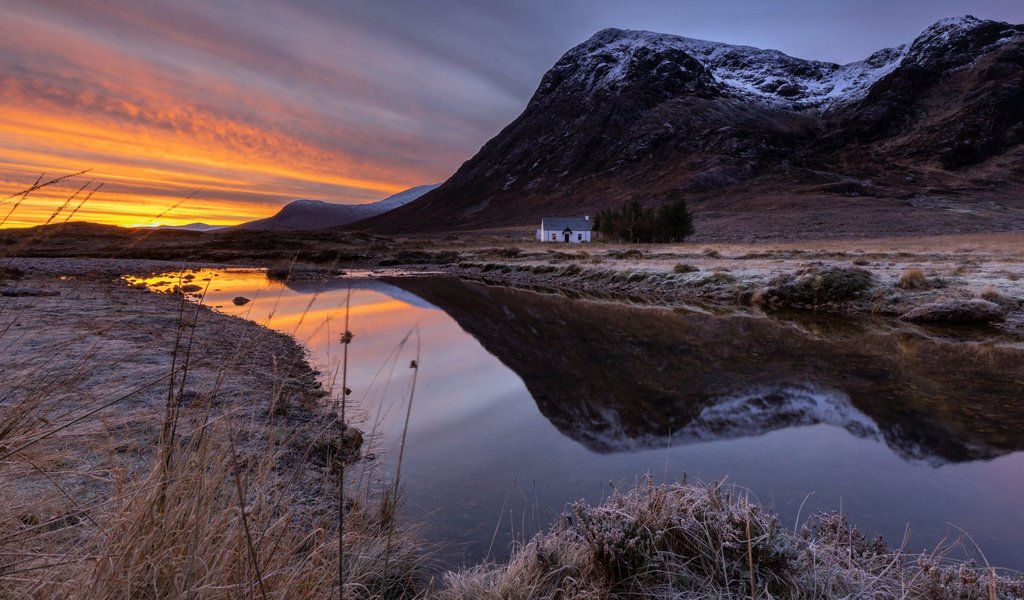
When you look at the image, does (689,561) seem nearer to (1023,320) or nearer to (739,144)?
(1023,320)

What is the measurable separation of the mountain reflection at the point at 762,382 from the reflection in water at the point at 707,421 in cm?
4

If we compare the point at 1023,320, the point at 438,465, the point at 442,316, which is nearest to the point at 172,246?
the point at 442,316

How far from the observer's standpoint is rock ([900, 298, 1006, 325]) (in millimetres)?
14773

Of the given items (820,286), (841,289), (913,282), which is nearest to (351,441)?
(820,286)

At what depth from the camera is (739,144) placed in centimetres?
18050

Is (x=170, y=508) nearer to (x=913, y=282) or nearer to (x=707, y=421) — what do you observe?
(x=707, y=421)

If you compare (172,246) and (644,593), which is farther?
(172,246)

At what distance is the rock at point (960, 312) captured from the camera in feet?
48.5

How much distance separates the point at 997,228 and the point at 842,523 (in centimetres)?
10637

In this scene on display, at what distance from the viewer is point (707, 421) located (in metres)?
7.82

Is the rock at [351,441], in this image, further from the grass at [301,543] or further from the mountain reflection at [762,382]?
the mountain reflection at [762,382]

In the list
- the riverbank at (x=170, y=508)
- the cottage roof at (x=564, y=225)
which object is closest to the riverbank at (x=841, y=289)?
the riverbank at (x=170, y=508)

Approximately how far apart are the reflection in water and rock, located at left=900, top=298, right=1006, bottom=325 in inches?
87.2

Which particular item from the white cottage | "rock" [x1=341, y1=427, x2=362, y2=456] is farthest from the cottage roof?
"rock" [x1=341, y1=427, x2=362, y2=456]
